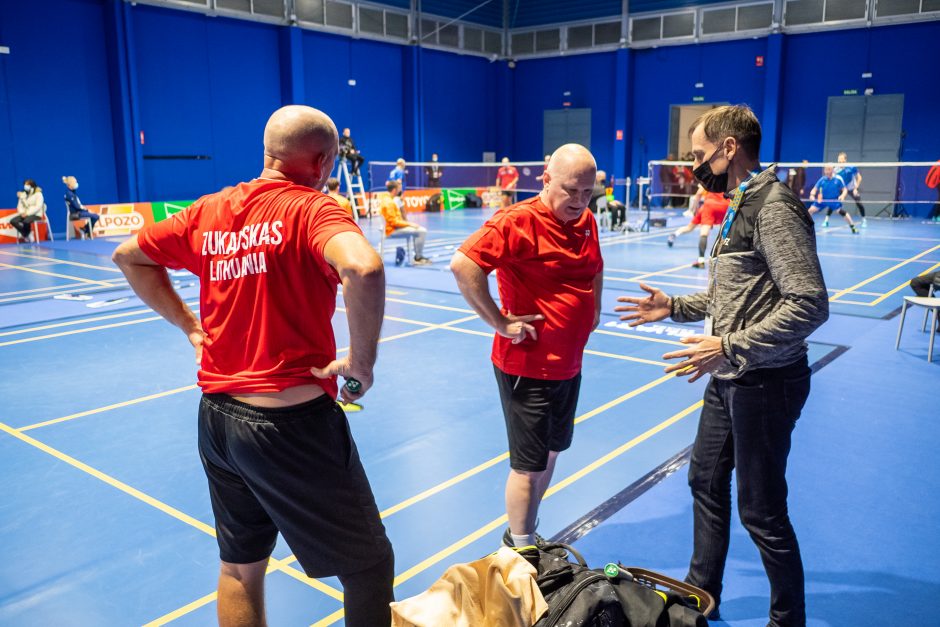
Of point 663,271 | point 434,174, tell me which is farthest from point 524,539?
point 434,174

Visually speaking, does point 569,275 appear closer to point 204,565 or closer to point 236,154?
point 204,565

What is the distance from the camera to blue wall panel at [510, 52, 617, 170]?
98.9ft

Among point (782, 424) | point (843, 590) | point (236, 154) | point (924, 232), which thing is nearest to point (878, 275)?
point (924, 232)

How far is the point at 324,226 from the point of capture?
2.25m

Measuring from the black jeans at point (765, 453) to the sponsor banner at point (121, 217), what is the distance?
751 inches

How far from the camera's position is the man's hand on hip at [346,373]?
228 centimetres

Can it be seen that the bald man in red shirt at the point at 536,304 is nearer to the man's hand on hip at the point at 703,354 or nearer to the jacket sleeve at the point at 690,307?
the jacket sleeve at the point at 690,307

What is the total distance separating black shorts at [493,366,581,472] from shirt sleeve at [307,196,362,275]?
1382 mm

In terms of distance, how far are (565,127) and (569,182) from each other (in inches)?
1145

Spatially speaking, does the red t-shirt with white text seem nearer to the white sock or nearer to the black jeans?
the white sock

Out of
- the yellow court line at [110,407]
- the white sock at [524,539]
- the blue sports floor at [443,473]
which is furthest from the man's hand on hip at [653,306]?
the yellow court line at [110,407]

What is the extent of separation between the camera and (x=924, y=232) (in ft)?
63.4

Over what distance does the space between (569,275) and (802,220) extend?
1.11 metres

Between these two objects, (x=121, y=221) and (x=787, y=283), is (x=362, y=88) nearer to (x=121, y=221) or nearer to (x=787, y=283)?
(x=121, y=221)
